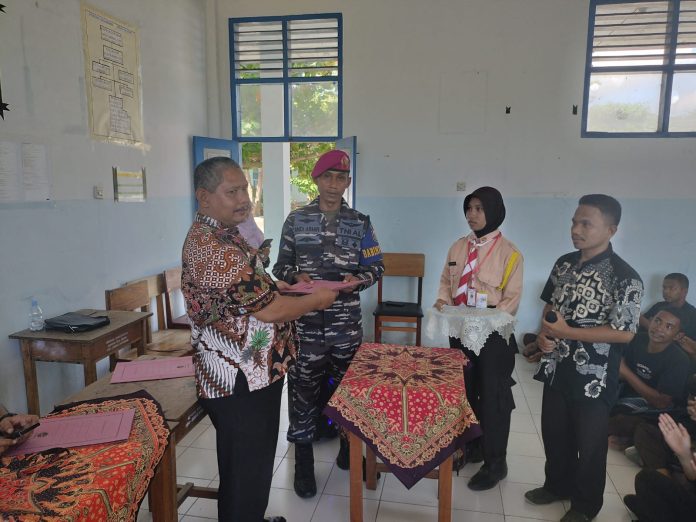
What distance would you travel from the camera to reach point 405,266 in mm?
4812

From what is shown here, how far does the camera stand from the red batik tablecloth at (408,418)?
1836 mm

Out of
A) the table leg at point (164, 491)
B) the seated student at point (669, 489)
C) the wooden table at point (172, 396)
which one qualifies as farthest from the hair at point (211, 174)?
the seated student at point (669, 489)

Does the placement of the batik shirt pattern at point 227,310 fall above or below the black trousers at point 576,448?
above

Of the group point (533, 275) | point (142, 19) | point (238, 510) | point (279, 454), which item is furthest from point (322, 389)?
point (142, 19)

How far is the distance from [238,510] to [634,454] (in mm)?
2439

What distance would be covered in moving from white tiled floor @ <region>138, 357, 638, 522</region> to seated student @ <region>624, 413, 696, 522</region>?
0.26 meters

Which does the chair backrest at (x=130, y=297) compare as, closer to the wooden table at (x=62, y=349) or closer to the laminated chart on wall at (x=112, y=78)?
the wooden table at (x=62, y=349)

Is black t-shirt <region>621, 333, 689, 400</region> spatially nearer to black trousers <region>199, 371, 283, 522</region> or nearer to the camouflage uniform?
the camouflage uniform

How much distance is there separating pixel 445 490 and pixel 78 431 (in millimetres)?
1397

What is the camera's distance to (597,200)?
6.73ft

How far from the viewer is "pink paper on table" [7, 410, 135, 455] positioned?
52.5 inches

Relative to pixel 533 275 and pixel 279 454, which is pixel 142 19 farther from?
pixel 533 275

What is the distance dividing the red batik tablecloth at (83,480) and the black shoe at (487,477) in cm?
181

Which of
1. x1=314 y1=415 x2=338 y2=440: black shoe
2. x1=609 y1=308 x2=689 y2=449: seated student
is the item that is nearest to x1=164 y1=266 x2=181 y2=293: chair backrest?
x1=314 y1=415 x2=338 y2=440: black shoe
